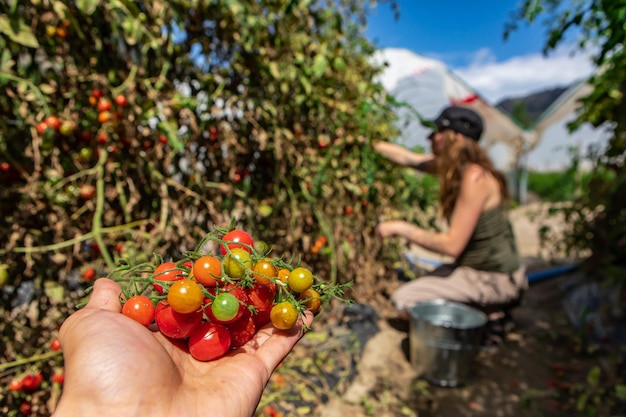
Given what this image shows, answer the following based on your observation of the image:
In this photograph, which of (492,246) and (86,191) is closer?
(86,191)

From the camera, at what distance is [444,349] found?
2.44m

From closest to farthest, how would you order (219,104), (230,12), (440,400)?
(230,12) < (219,104) < (440,400)

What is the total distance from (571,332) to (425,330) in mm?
1469

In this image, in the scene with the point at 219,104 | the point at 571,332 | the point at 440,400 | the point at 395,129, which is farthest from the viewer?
the point at 571,332

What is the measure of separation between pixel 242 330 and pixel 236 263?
0.66ft

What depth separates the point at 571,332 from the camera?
3.14 metres

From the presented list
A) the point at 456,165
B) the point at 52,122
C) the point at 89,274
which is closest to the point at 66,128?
the point at 52,122

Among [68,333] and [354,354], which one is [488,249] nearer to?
[354,354]

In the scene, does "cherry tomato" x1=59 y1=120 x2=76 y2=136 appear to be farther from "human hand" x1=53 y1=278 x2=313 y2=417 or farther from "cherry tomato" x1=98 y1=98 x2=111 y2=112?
"human hand" x1=53 y1=278 x2=313 y2=417

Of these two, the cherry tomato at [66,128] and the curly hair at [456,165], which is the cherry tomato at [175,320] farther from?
the curly hair at [456,165]

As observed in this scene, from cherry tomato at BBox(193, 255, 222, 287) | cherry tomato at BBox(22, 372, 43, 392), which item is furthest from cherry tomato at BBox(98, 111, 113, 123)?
cherry tomato at BBox(193, 255, 222, 287)

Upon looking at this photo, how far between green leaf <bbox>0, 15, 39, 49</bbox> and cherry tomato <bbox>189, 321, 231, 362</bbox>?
1142 millimetres

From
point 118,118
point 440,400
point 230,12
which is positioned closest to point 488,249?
point 440,400

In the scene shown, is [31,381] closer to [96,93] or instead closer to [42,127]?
[42,127]
